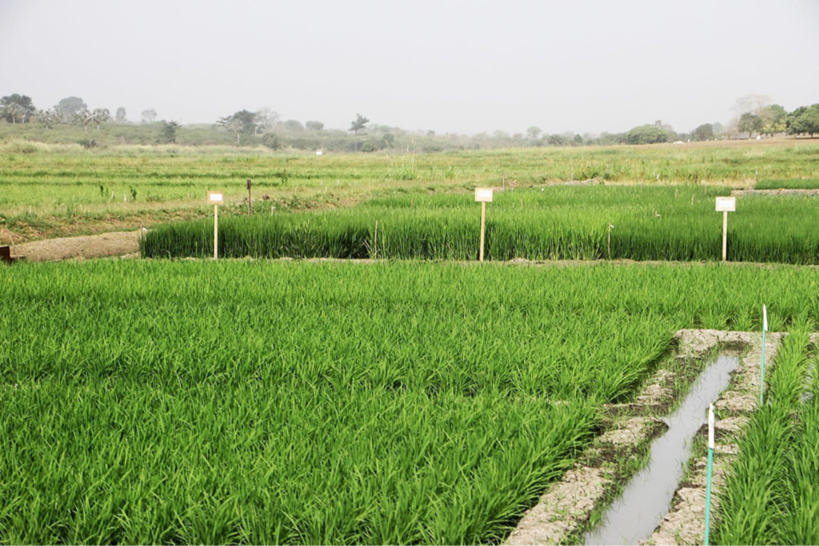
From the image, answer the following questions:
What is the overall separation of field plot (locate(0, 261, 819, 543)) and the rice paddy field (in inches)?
0.7

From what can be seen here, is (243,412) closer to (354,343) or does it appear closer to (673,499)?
(354,343)

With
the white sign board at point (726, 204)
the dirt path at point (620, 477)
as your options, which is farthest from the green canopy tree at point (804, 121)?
the dirt path at point (620, 477)

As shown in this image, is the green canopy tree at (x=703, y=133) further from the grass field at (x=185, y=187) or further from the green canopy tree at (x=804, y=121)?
the grass field at (x=185, y=187)

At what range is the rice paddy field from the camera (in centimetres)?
318

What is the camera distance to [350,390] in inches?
191

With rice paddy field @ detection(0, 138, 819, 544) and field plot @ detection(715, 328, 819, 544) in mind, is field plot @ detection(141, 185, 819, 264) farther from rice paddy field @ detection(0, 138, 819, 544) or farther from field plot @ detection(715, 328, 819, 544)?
field plot @ detection(715, 328, 819, 544)

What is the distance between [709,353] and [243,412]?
3624mm

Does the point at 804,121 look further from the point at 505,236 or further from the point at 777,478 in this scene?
the point at 777,478

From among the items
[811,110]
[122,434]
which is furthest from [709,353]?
[811,110]

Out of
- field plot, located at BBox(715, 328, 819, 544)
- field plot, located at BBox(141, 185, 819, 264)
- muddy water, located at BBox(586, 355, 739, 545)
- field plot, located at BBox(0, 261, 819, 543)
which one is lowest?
muddy water, located at BBox(586, 355, 739, 545)

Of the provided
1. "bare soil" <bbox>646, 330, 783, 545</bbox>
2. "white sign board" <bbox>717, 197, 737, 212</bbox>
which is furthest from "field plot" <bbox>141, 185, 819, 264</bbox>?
"bare soil" <bbox>646, 330, 783, 545</bbox>

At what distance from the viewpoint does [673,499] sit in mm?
3658

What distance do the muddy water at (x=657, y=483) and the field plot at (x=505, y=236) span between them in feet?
23.1

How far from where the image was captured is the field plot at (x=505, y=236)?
39.6 feet
